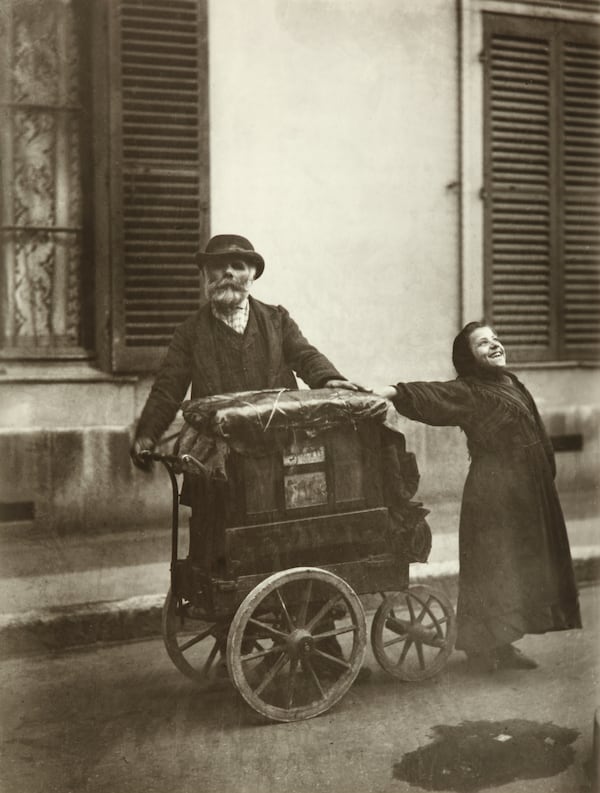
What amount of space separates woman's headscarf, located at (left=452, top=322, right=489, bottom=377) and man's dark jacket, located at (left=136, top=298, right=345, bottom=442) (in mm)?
595

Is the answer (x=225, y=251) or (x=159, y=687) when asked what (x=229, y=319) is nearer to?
(x=225, y=251)

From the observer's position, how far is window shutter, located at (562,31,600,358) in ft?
16.4

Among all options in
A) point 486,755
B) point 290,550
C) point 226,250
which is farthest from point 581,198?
point 486,755

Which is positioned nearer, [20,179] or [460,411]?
[460,411]

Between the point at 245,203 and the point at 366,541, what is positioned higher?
the point at 245,203

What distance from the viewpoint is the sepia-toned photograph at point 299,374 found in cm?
375

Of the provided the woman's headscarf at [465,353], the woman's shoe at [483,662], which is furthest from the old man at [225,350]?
the woman's shoe at [483,662]

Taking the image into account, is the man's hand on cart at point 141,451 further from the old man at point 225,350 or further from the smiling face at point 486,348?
the smiling face at point 486,348

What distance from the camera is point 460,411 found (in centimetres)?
419

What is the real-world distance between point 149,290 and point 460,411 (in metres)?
1.57

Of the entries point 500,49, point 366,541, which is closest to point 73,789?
point 366,541

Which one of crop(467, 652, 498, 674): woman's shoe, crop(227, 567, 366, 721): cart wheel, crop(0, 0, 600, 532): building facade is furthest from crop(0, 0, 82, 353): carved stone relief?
crop(467, 652, 498, 674): woman's shoe

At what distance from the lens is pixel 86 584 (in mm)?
4504

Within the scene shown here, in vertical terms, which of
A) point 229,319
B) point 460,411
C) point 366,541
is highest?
point 229,319
